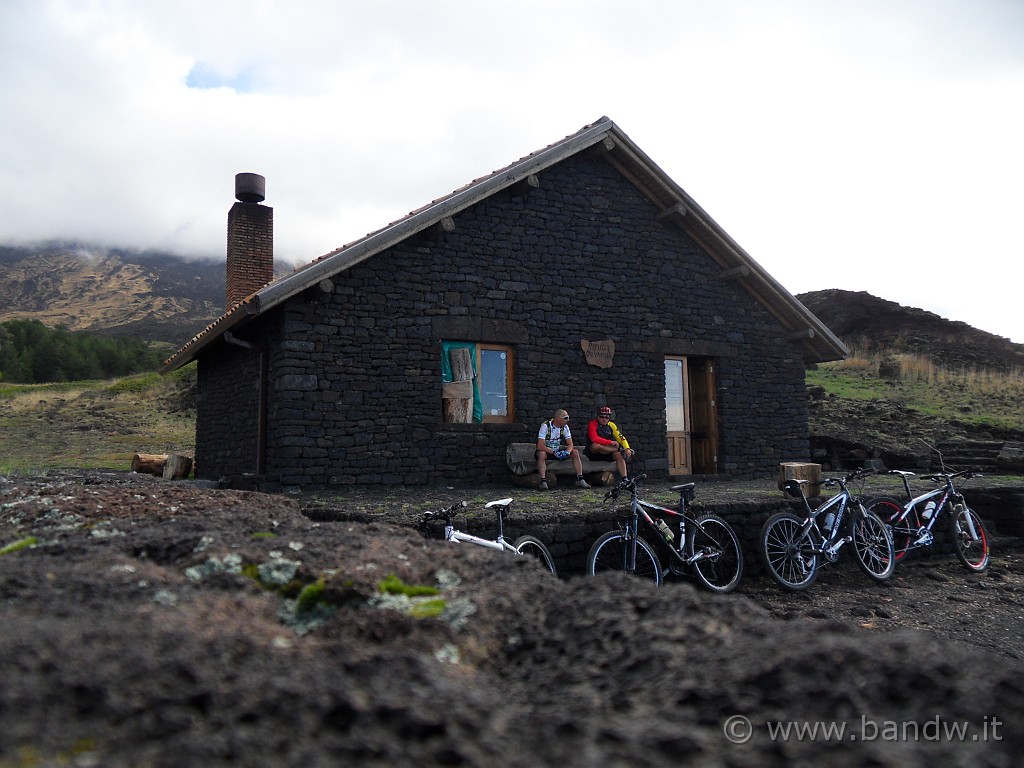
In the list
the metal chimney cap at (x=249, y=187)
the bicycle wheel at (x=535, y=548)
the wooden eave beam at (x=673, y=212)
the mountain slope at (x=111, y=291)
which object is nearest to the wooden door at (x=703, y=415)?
the wooden eave beam at (x=673, y=212)

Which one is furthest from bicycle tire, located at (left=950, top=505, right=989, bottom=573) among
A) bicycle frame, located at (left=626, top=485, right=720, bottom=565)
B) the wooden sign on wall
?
the wooden sign on wall

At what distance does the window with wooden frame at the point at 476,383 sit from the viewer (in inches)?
416

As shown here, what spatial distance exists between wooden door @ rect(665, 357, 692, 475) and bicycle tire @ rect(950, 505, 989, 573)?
4.53 metres

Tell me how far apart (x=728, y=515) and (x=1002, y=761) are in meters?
7.17

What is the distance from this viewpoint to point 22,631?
132 cm

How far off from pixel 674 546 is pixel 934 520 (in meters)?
3.72

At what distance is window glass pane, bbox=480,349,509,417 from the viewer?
1088cm

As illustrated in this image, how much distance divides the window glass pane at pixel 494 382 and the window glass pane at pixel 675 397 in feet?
10.7

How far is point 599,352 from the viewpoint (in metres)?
11.7

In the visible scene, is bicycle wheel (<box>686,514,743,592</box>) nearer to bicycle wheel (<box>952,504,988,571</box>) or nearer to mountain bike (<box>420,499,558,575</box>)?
mountain bike (<box>420,499,558,575</box>)

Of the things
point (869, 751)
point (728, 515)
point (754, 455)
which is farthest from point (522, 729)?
point (754, 455)

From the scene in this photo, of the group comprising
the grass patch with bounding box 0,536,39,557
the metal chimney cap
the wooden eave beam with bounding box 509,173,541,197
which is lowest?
the grass patch with bounding box 0,536,39,557

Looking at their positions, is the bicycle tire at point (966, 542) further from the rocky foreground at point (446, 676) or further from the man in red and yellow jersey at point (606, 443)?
the rocky foreground at point (446, 676)

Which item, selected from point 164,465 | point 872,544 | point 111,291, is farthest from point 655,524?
point 111,291
